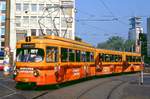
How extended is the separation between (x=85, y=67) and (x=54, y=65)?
8.75 meters

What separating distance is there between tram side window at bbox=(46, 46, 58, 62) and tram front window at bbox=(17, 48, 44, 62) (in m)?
0.46

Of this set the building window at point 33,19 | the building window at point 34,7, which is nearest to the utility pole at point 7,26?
the building window at point 33,19

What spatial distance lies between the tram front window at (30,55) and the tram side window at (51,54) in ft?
1.52

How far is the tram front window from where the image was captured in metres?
24.0

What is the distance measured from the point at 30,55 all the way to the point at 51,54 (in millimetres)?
1235

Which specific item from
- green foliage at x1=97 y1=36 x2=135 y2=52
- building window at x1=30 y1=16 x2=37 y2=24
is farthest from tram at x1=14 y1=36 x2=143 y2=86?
green foliage at x1=97 y1=36 x2=135 y2=52

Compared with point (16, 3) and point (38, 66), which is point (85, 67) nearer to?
point (38, 66)

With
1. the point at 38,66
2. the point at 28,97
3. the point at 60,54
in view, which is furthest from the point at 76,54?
the point at 28,97

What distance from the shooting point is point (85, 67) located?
110 feet

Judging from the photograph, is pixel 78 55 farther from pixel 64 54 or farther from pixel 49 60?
pixel 49 60

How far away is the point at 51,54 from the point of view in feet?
81.6

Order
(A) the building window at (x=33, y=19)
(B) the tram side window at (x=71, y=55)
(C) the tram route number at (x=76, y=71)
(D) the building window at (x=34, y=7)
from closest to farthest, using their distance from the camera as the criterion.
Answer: (B) the tram side window at (x=71, y=55)
(C) the tram route number at (x=76, y=71)
(D) the building window at (x=34, y=7)
(A) the building window at (x=33, y=19)

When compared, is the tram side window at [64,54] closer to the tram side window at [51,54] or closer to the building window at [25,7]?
the tram side window at [51,54]

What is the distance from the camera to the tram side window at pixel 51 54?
24.5 m
